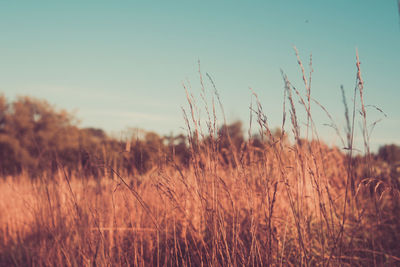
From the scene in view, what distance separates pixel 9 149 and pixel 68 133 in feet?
11.6

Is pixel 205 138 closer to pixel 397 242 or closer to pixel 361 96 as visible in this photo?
pixel 361 96

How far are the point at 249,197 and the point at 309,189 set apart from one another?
2.28m

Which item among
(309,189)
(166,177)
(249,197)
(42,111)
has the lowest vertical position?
(309,189)

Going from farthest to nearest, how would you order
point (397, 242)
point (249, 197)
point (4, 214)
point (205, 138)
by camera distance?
point (4, 214)
point (397, 242)
point (205, 138)
point (249, 197)

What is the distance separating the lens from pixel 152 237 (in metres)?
2.65

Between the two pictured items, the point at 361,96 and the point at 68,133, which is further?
the point at 68,133

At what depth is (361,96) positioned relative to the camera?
133cm

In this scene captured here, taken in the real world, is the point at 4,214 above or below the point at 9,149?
below

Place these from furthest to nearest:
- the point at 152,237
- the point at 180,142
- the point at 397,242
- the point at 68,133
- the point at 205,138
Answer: the point at 68,133 → the point at 397,242 → the point at 152,237 → the point at 180,142 → the point at 205,138

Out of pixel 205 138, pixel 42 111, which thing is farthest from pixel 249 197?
pixel 42 111

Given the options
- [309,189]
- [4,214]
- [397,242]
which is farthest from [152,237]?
[4,214]

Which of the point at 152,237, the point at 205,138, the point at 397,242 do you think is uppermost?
the point at 205,138

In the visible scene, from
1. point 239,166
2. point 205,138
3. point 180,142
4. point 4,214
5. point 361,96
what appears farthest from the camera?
point 4,214

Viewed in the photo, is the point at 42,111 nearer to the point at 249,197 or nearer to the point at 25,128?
the point at 25,128
